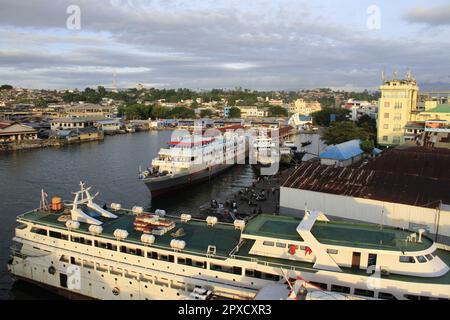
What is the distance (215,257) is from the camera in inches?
565

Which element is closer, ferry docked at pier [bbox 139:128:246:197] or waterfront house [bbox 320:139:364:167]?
ferry docked at pier [bbox 139:128:246:197]

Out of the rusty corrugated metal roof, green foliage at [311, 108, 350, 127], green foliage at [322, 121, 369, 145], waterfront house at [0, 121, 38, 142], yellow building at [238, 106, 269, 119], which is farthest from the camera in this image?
yellow building at [238, 106, 269, 119]

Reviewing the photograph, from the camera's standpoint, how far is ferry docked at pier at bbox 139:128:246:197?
112 ft

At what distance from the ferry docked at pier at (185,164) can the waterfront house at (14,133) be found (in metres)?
40.5

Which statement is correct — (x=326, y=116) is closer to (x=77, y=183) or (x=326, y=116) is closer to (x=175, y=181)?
(x=175, y=181)

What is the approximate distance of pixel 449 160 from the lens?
25906mm

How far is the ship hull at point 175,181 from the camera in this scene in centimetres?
3331

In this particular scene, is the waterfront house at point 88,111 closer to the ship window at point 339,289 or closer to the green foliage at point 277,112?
the green foliage at point 277,112

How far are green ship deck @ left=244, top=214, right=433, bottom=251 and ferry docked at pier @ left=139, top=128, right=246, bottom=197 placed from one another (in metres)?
19.6

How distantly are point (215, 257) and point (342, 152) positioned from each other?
29889 millimetres

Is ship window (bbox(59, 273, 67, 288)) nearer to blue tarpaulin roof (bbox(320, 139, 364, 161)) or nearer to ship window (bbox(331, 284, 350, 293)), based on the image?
ship window (bbox(331, 284, 350, 293))

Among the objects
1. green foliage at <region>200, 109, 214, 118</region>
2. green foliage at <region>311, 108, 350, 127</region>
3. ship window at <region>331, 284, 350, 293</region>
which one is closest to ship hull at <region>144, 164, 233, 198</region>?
ship window at <region>331, 284, 350, 293</region>

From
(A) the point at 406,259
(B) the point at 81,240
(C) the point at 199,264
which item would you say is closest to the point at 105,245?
(B) the point at 81,240
